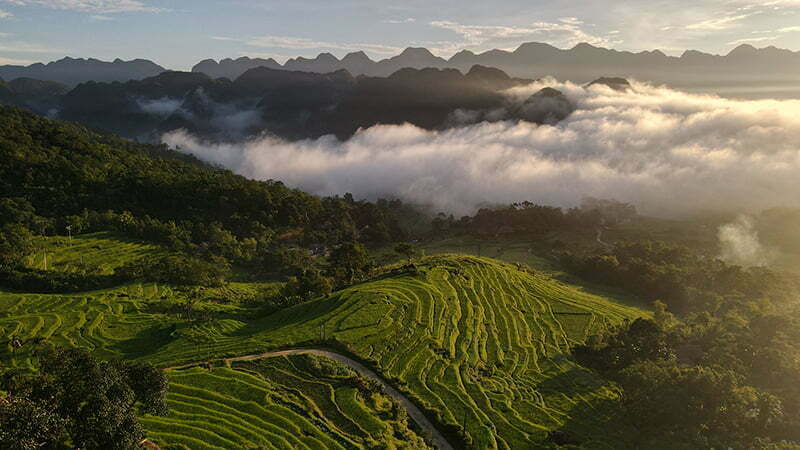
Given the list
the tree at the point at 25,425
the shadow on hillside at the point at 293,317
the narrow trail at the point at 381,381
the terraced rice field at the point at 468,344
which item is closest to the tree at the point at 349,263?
the terraced rice field at the point at 468,344

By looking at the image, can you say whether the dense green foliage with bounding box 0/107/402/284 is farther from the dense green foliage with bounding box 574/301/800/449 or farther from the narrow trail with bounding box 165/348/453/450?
the dense green foliage with bounding box 574/301/800/449

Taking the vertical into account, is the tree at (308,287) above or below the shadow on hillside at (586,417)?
above

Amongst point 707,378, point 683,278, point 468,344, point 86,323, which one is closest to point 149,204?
point 86,323

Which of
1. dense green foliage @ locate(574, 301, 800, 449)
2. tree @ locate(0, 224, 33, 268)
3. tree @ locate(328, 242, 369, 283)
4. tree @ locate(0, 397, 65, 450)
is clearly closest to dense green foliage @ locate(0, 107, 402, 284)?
tree @ locate(0, 224, 33, 268)

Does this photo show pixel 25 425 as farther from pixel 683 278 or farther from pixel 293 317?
pixel 683 278

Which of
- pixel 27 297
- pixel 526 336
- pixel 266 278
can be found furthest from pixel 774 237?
pixel 27 297

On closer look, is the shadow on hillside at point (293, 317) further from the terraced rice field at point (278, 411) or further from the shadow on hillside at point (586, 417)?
the shadow on hillside at point (586, 417)
